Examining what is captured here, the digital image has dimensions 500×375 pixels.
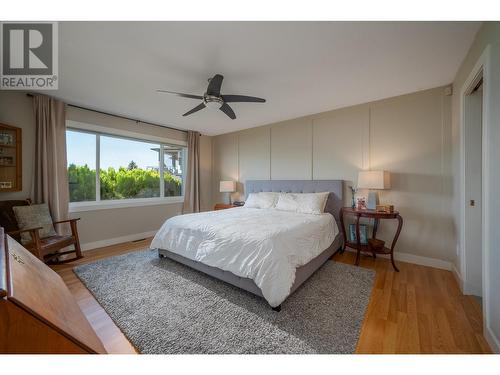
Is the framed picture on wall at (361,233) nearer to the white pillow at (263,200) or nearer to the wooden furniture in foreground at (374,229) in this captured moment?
the wooden furniture in foreground at (374,229)

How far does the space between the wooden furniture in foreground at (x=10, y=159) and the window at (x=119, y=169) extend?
2.07 ft

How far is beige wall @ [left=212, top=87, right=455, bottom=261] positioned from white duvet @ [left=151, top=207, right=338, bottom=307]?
111 cm

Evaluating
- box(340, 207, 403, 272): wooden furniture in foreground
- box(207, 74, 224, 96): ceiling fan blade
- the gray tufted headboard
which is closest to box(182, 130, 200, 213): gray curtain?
the gray tufted headboard

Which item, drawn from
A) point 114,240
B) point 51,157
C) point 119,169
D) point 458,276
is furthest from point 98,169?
point 458,276

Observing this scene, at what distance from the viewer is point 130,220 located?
3.98 meters

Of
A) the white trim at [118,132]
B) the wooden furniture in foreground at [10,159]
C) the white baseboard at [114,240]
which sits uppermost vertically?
the white trim at [118,132]

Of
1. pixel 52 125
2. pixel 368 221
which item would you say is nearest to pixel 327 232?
pixel 368 221

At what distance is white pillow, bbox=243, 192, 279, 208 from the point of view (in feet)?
12.0

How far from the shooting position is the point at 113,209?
12.3ft

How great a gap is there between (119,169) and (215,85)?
3.01 metres

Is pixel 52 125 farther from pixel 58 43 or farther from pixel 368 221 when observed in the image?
pixel 368 221

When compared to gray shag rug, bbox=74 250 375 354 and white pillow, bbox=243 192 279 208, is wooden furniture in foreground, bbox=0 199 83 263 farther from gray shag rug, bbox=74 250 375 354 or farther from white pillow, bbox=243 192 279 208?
white pillow, bbox=243 192 279 208

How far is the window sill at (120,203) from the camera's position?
3383 mm

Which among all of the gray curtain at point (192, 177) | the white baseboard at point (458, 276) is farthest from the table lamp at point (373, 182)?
the gray curtain at point (192, 177)
